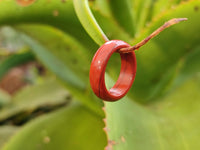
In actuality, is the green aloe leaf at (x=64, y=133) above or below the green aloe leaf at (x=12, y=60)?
below

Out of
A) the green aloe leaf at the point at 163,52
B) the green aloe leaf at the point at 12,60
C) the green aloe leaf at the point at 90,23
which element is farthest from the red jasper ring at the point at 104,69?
the green aloe leaf at the point at 12,60

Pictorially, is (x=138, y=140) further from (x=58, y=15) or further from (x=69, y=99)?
(x=69, y=99)

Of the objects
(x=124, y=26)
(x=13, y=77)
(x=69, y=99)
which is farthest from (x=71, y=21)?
(x=13, y=77)

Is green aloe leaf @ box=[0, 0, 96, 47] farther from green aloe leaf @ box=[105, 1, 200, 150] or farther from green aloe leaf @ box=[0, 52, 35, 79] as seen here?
green aloe leaf @ box=[0, 52, 35, 79]

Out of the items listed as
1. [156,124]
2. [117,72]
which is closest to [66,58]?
[117,72]

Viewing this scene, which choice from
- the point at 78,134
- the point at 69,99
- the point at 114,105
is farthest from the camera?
the point at 69,99

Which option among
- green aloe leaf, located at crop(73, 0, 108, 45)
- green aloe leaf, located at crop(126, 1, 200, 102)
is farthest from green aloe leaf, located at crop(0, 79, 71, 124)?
green aloe leaf, located at crop(73, 0, 108, 45)

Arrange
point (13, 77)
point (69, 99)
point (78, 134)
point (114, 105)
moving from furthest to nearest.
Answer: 1. point (13, 77)
2. point (69, 99)
3. point (78, 134)
4. point (114, 105)

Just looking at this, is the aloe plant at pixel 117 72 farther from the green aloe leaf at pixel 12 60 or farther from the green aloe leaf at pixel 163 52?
the green aloe leaf at pixel 12 60
